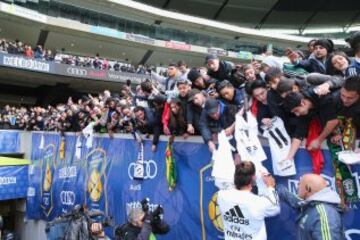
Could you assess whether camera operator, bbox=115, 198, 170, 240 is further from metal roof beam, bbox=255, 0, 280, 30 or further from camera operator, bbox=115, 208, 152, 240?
metal roof beam, bbox=255, 0, 280, 30

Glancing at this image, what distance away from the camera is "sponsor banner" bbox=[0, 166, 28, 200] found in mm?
12467

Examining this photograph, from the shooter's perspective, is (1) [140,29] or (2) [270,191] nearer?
(2) [270,191]

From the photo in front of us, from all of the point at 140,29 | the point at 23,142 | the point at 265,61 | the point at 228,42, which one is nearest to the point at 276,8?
the point at 228,42

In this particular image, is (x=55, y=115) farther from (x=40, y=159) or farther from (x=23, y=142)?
(x=23, y=142)

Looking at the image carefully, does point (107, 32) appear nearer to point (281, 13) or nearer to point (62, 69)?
point (62, 69)

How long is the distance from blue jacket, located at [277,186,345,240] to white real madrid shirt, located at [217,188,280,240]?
36 centimetres

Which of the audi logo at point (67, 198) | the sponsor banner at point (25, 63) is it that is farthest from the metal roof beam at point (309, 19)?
the audi logo at point (67, 198)

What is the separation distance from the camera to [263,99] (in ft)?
13.4

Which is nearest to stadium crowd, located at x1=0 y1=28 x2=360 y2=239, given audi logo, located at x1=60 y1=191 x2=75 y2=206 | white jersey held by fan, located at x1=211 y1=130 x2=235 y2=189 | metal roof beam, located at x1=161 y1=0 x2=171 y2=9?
white jersey held by fan, located at x1=211 y1=130 x2=235 y2=189

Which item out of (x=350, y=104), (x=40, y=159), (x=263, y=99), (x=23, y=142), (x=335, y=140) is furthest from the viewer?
(x=23, y=142)

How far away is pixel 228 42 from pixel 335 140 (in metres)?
35.7

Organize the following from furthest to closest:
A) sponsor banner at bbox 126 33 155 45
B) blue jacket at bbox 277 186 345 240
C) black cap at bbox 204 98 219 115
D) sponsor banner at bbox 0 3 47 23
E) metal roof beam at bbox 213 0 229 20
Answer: metal roof beam at bbox 213 0 229 20 < sponsor banner at bbox 126 33 155 45 < sponsor banner at bbox 0 3 47 23 < black cap at bbox 204 98 219 115 < blue jacket at bbox 277 186 345 240

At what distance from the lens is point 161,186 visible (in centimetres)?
629

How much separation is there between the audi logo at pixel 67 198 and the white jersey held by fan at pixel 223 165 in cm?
596
